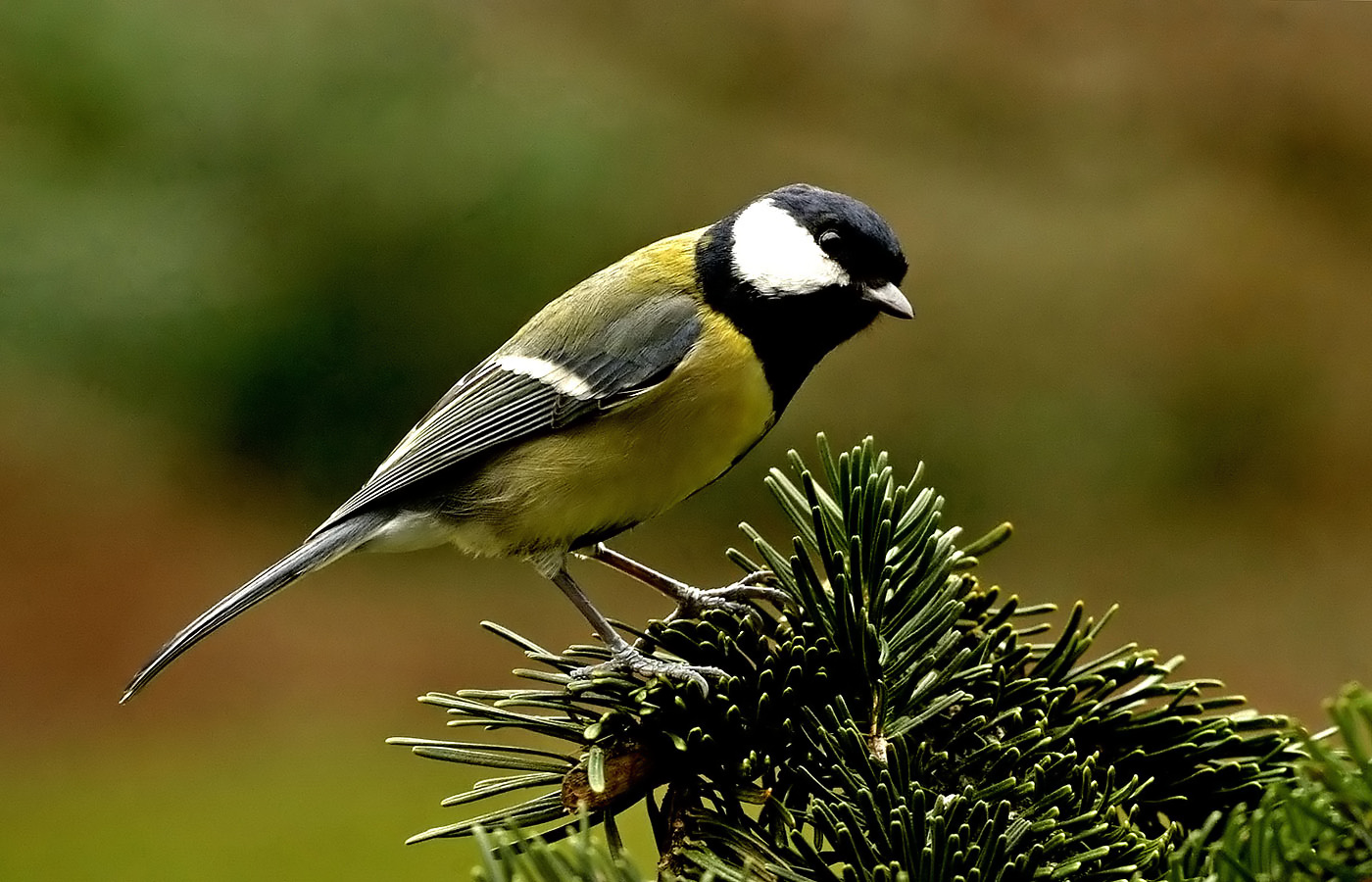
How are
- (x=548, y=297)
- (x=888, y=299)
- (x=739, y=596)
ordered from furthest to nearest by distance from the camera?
(x=548, y=297), (x=888, y=299), (x=739, y=596)

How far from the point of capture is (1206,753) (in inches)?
27.6

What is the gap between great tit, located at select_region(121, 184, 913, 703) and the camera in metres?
1.11

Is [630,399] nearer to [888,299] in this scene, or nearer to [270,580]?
[888,299]

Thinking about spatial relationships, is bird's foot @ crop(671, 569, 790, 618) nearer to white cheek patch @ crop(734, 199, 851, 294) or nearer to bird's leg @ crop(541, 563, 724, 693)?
bird's leg @ crop(541, 563, 724, 693)

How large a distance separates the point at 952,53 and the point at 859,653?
7.77ft

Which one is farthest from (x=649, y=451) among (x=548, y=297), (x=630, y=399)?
(x=548, y=297)

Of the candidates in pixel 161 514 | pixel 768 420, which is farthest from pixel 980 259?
pixel 161 514

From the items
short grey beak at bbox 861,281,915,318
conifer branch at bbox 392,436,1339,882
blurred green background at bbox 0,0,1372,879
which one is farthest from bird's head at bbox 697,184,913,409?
blurred green background at bbox 0,0,1372,879

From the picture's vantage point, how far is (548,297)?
8.66 ft

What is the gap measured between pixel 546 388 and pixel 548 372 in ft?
0.06

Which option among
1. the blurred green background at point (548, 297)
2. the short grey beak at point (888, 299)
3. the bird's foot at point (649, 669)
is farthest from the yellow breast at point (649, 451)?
the blurred green background at point (548, 297)

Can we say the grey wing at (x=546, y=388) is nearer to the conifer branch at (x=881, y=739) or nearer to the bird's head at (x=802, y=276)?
the bird's head at (x=802, y=276)

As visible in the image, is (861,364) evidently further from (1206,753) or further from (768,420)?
(1206,753)

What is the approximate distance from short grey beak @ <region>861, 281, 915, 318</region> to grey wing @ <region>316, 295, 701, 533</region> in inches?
6.1
